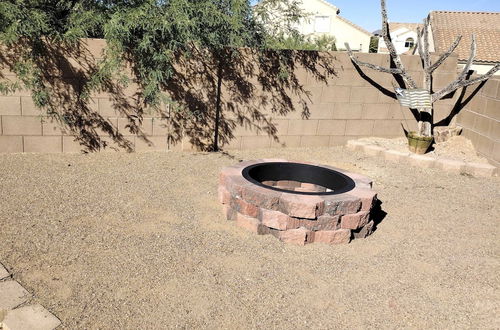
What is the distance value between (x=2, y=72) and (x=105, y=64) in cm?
146

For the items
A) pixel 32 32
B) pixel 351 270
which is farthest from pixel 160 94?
pixel 351 270

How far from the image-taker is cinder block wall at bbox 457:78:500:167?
7.73 meters

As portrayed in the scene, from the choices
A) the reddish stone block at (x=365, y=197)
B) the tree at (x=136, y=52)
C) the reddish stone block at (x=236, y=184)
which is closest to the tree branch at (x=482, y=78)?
the tree at (x=136, y=52)

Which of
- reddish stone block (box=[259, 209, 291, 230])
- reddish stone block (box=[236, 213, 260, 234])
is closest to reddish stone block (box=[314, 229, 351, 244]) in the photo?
reddish stone block (box=[259, 209, 291, 230])

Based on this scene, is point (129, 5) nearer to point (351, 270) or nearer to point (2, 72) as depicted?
point (2, 72)

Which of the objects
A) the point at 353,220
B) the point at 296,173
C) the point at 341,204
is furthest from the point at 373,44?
the point at 341,204

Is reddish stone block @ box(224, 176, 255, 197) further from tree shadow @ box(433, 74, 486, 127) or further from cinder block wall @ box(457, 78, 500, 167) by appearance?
tree shadow @ box(433, 74, 486, 127)

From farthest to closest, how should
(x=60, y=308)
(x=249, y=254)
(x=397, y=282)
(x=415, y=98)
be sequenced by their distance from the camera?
(x=415, y=98), (x=249, y=254), (x=397, y=282), (x=60, y=308)

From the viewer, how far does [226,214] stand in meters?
4.95

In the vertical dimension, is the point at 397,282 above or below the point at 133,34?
below

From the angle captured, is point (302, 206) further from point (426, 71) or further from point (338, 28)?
point (338, 28)

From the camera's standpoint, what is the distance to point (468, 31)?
24.4 meters

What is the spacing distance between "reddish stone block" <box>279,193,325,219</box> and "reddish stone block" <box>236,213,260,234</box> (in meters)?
0.37

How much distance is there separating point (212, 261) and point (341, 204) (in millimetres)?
1416
